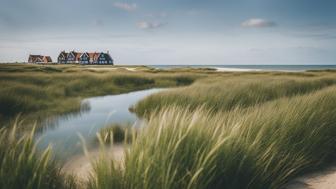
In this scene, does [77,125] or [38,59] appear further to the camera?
[38,59]

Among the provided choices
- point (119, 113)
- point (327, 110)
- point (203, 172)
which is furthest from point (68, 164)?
point (119, 113)

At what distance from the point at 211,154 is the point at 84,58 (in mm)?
82651

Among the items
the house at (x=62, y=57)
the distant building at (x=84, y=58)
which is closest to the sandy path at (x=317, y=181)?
the distant building at (x=84, y=58)

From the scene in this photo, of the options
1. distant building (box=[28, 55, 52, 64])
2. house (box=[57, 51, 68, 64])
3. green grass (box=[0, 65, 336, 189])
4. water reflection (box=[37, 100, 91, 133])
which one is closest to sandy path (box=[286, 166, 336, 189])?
green grass (box=[0, 65, 336, 189])

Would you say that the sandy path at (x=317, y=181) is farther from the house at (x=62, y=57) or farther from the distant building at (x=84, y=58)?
the house at (x=62, y=57)

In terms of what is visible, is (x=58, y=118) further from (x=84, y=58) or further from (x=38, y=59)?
(x=38, y=59)

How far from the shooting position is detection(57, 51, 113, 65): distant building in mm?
80312

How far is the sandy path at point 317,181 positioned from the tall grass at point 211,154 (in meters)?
0.11

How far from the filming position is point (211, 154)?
2203 millimetres

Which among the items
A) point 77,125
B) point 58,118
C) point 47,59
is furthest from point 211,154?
point 47,59

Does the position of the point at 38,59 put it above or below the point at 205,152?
below

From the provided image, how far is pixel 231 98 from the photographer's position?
326 inches

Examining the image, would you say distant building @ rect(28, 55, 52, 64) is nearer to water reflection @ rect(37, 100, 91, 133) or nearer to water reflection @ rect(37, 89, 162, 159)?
water reflection @ rect(37, 100, 91, 133)

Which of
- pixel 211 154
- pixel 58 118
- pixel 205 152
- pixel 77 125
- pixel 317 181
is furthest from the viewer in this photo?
pixel 58 118
